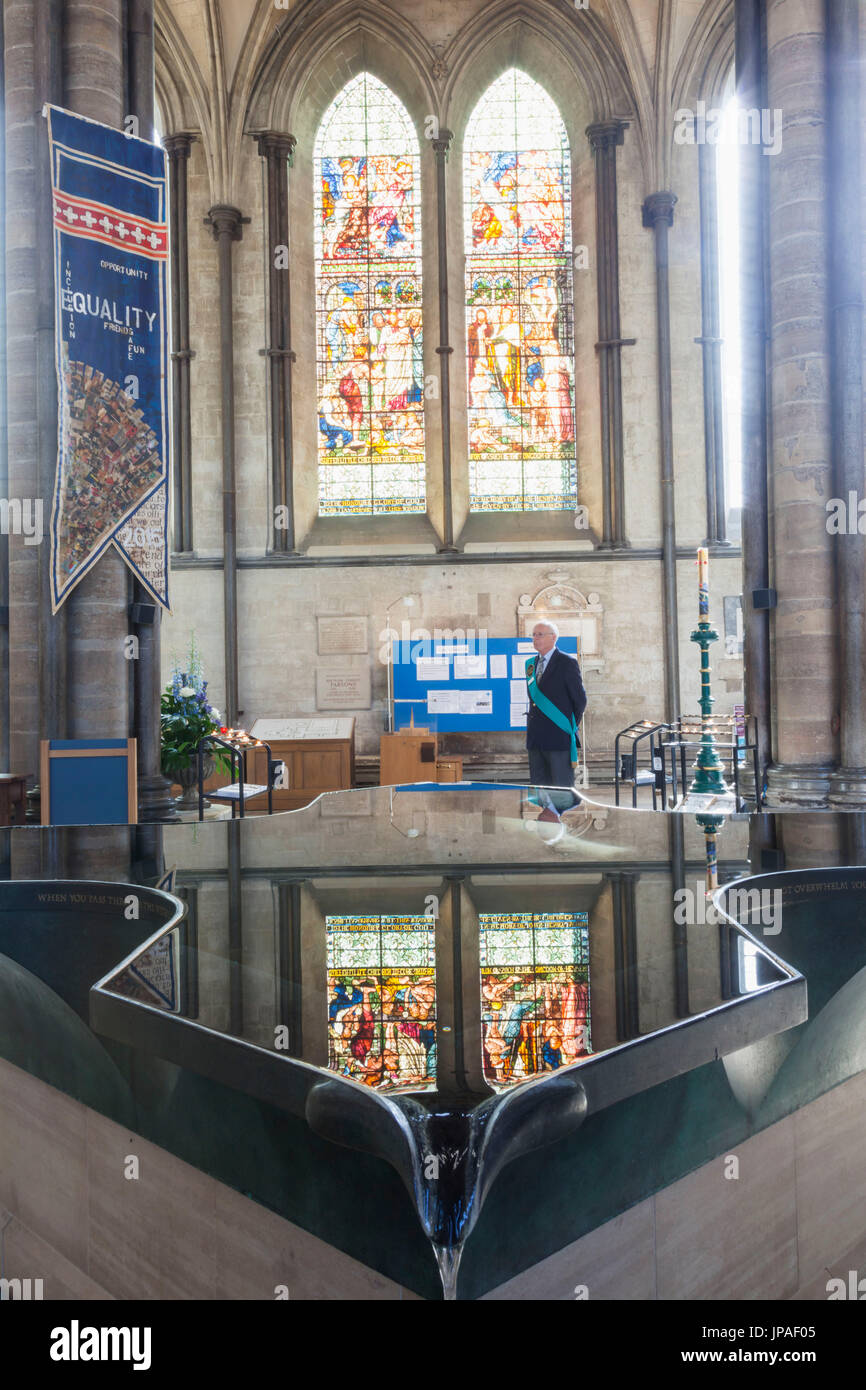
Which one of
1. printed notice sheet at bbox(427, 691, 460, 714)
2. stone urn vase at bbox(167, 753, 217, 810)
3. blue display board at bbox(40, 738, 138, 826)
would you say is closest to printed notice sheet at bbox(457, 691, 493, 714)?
printed notice sheet at bbox(427, 691, 460, 714)

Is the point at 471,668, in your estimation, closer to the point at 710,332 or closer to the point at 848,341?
the point at 710,332

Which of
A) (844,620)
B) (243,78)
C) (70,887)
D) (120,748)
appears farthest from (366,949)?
(243,78)

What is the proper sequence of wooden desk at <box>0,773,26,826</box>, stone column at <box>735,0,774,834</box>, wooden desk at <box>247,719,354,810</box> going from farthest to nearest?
1. wooden desk at <box>247,719,354,810</box>
2. stone column at <box>735,0,774,834</box>
3. wooden desk at <box>0,773,26,826</box>

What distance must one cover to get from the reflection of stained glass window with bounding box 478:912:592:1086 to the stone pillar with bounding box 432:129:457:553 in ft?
36.8

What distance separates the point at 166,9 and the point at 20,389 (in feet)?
28.8

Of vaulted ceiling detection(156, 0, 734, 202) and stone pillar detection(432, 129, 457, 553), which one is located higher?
vaulted ceiling detection(156, 0, 734, 202)

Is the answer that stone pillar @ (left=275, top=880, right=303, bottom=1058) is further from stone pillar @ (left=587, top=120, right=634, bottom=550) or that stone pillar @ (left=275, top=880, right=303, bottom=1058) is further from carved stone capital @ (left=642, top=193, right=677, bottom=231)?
carved stone capital @ (left=642, top=193, right=677, bottom=231)

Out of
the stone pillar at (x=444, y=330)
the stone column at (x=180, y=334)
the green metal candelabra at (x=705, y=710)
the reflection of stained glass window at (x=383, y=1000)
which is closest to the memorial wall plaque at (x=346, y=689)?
the stone pillar at (x=444, y=330)

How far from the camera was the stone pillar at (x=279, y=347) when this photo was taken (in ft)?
43.5

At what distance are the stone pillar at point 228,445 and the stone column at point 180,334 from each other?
0.45 m

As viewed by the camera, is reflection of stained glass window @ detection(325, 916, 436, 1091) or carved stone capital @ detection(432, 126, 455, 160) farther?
carved stone capital @ detection(432, 126, 455, 160)

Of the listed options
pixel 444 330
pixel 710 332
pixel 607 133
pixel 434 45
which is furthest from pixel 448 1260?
pixel 434 45

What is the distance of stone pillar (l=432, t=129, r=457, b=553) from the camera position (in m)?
13.4

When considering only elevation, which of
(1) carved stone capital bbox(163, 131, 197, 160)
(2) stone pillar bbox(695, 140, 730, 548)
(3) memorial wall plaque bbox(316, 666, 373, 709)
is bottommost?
(3) memorial wall plaque bbox(316, 666, 373, 709)
